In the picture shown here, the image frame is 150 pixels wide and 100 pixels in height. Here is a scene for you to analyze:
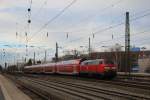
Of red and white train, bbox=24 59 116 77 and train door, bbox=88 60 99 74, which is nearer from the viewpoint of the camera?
red and white train, bbox=24 59 116 77

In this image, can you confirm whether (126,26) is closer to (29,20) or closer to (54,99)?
(29,20)

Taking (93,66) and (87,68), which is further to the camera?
(87,68)

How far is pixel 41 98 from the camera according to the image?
30219 mm

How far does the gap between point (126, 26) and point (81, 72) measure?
991 cm

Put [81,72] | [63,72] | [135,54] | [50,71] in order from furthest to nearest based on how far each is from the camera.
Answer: [135,54]
[50,71]
[63,72]
[81,72]

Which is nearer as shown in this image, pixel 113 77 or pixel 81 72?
pixel 113 77

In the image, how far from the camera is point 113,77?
47188 millimetres

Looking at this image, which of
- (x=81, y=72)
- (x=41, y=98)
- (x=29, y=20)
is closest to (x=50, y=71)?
(x=81, y=72)

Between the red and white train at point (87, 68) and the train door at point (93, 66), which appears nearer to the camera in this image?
the red and white train at point (87, 68)

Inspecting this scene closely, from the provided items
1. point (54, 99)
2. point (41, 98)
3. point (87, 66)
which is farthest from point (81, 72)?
point (54, 99)

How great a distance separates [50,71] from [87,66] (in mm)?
35357

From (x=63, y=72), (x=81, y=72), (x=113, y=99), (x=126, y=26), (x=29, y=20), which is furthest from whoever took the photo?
(x=63, y=72)

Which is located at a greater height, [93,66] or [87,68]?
[93,66]

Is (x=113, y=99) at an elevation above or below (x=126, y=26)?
below
